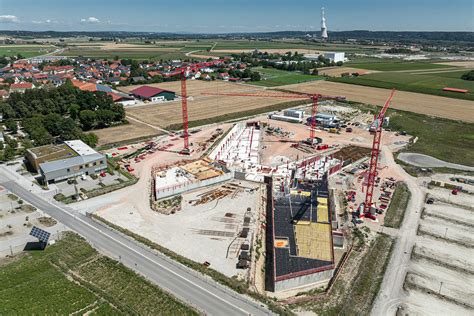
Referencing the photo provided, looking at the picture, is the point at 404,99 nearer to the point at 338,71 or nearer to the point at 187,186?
the point at 338,71

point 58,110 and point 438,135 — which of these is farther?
point 58,110

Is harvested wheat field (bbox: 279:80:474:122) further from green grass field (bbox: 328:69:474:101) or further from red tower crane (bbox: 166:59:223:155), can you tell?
red tower crane (bbox: 166:59:223:155)

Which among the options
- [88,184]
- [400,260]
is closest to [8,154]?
[88,184]

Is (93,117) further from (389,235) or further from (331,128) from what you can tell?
(389,235)

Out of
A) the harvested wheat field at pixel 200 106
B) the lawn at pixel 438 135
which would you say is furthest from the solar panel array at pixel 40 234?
the lawn at pixel 438 135

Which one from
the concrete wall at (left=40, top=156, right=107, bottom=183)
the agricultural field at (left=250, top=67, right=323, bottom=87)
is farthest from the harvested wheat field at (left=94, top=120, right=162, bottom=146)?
the agricultural field at (left=250, top=67, right=323, bottom=87)

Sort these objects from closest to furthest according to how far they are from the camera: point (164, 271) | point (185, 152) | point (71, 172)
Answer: point (164, 271) → point (71, 172) → point (185, 152)
